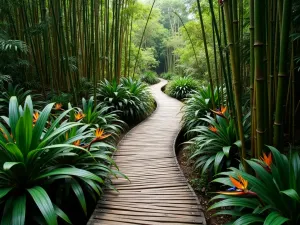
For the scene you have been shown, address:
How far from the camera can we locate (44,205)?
1207 mm

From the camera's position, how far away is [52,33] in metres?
4.25

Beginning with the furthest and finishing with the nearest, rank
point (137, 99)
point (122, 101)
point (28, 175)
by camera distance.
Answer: point (137, 99)
point (122, 101)
point (28, 175)

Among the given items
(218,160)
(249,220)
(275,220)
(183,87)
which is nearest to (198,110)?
(218,160)

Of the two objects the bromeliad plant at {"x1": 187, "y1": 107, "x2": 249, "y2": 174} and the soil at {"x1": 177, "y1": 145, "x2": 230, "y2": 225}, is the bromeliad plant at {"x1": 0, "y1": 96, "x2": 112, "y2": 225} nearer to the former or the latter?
the soil at {"x1": 177, "y1": 145, "x2": 230, "y2": 225}

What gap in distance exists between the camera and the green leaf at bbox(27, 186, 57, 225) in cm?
117

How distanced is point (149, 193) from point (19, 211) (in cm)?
100

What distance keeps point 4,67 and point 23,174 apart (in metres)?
2.75

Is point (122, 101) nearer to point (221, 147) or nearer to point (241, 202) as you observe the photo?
point (221, 147)

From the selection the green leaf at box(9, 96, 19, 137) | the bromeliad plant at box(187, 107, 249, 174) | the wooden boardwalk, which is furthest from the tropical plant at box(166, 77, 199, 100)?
the green leaf at box(9, 96, 19, 137)

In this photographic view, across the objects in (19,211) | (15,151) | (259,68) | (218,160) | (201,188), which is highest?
(259,68)

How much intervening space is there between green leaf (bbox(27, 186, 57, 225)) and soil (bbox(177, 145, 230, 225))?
1.03m

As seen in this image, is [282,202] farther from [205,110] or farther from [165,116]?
[165,116]

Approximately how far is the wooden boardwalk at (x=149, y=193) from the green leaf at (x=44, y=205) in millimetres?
425

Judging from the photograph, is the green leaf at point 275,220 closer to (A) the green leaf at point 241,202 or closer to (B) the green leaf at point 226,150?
(A) the green leaf at point 241,202
